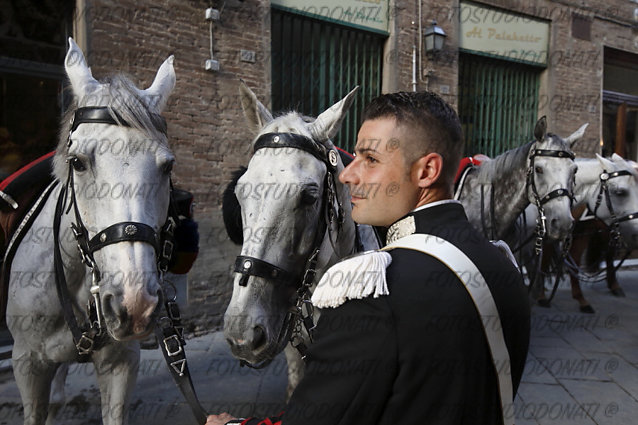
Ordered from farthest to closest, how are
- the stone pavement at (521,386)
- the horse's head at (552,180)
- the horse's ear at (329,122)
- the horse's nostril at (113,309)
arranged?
1. the horse's head at (552,180)
2. the stone pavement at (521,386)
3. the horse's ear at (329,122)
4. the horse's nostril at (113,309)

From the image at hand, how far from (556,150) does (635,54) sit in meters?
9.07

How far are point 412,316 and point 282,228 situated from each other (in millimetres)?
1241

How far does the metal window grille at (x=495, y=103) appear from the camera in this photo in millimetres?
8742

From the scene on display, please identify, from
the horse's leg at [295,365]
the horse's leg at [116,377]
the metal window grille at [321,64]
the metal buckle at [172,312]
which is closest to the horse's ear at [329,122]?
the metal buckle at [172,312]

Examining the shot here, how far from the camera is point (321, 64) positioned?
6.97 meters

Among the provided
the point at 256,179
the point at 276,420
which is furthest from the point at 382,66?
the point at 276,420

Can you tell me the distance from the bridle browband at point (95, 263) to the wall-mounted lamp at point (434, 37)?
6.40 metres

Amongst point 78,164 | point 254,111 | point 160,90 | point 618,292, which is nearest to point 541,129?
point 254,111

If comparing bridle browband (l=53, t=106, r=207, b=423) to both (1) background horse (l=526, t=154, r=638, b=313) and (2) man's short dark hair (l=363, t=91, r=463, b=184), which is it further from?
(1) background horse (l=526, t=154, r=638, b=313)

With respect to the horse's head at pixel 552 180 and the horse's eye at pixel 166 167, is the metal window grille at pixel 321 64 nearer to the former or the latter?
the horse's head at pixel 552 180

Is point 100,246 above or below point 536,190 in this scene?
below

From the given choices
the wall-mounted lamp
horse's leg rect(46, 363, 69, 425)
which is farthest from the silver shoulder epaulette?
the wall-mounted lamp

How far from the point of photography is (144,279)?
1833 millimetres

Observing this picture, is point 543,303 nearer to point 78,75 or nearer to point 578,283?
point 578,283
